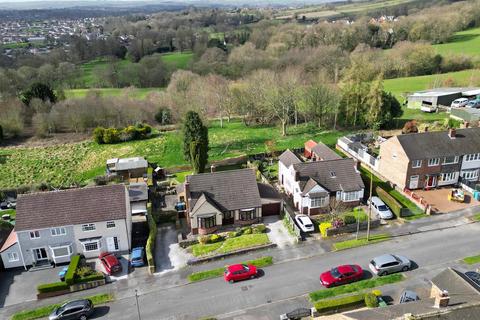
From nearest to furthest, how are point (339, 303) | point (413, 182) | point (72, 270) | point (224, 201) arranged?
point (339, 303), point (72, 270), point (224, 201), point (413, 182)

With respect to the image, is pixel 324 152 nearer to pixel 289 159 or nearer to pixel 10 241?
pixel 289 159

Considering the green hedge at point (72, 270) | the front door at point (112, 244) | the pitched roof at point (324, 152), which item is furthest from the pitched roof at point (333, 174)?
the green hedge at point (72, 270)

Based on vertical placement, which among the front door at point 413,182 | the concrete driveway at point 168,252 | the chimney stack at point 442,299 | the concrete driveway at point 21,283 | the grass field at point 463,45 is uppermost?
the grass field at point 463,45

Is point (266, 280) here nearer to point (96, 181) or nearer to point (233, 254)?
point (233, 254)

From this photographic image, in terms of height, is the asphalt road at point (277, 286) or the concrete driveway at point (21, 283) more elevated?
the asphalt road at point (277, 286)

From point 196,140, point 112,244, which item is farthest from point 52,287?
point 196,140

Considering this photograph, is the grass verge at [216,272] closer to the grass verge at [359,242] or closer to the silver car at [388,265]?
the grass verge at [359,242]
